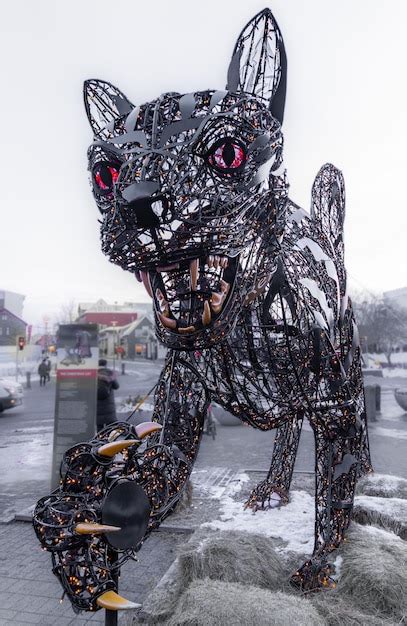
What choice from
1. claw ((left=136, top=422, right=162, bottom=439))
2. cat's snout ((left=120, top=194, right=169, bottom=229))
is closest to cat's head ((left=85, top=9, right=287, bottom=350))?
cat's snout ((left=120, top=194, right=169, bottom=229))

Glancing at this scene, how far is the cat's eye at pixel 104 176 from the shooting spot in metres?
3.01

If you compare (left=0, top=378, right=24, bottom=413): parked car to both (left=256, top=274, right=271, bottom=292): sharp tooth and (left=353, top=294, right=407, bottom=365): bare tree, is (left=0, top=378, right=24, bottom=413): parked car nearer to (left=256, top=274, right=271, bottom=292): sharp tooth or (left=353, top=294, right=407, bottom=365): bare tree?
(left=256, top=274, right=271, bottom=292): sharp tooth

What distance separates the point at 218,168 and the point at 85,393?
5149 millimetres

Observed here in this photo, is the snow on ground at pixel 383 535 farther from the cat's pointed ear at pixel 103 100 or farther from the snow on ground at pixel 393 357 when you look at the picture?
the snow on ground at pixel 393 357

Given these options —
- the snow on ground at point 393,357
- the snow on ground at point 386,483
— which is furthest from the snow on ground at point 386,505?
the snow on ground at point 393,357

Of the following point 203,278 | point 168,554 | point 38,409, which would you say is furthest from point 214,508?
point 38,409

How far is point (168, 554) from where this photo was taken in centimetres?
504

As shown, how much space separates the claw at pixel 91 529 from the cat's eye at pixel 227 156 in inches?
78.9

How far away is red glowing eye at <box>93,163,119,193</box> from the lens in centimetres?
301

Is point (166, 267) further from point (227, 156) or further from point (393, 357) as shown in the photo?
point (393, 357)

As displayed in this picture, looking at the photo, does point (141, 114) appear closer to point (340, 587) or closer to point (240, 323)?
point (240, 323)

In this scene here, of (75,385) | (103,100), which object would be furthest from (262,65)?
(75,385)

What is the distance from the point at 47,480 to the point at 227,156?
691cm

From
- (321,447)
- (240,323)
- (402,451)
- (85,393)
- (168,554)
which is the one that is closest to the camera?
(240,323)
